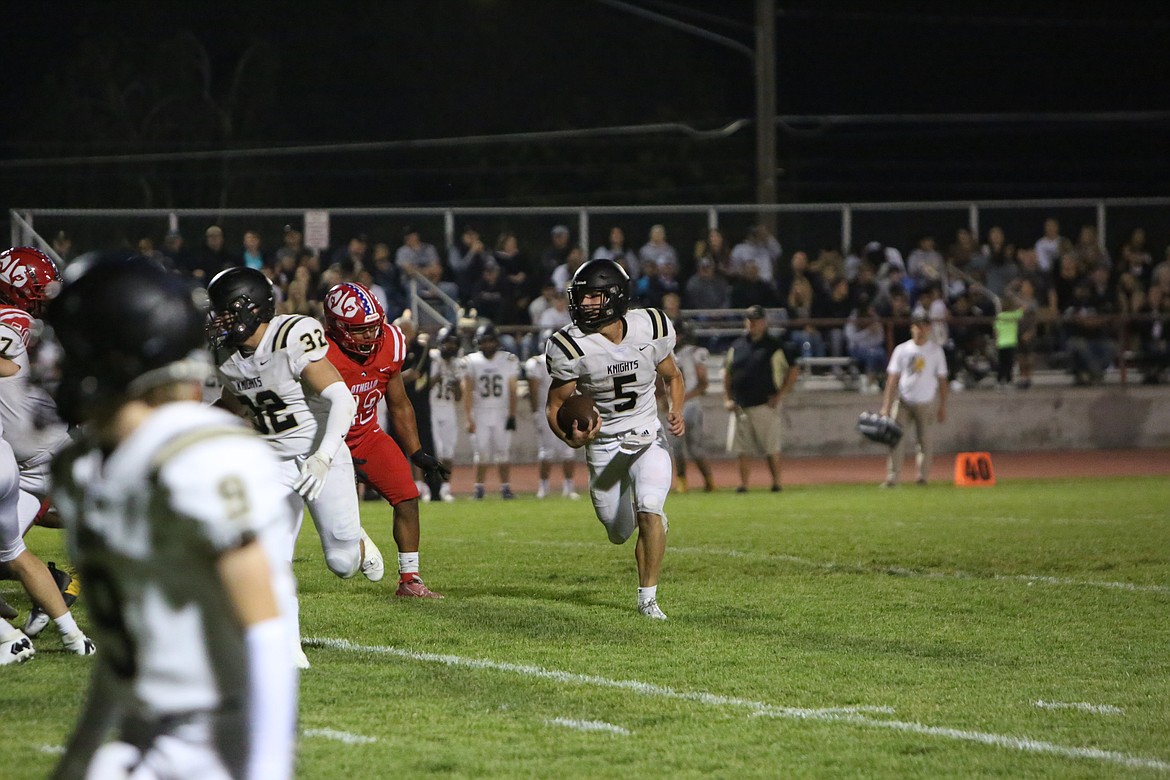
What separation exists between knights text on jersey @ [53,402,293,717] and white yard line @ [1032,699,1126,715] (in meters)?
3.74

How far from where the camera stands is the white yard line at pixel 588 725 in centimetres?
511

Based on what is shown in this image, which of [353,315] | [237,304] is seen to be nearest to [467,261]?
[353,315]

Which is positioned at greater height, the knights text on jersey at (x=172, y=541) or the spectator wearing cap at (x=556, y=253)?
the spectator wearing cap at (x=556, y=253)

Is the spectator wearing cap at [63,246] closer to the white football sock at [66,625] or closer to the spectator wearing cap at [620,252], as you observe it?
the spectator wearing cap at [620,252]

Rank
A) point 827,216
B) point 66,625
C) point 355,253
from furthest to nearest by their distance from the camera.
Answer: point 827,216, point 355,253, point 66,625

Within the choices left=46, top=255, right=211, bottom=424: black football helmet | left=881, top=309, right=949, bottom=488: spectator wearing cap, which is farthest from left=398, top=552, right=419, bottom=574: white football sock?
left=881, top=309, right=949, bottom=488: spectator wearing cap

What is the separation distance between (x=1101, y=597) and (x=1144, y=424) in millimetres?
13915

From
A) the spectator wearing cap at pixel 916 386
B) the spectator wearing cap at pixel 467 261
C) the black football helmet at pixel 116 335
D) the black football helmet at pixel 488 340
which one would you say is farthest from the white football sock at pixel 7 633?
the spectator wearing cap at pixel 467 261

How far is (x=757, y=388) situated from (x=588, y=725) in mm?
10948

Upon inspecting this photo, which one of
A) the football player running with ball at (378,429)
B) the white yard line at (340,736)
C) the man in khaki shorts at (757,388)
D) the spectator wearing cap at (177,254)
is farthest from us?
the spectator wearing cap at (177,254)

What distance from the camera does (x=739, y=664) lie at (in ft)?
20.7

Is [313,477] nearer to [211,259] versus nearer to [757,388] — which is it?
[757,388]

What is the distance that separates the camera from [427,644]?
22.4 feet

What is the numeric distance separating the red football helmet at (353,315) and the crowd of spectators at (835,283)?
926cm
